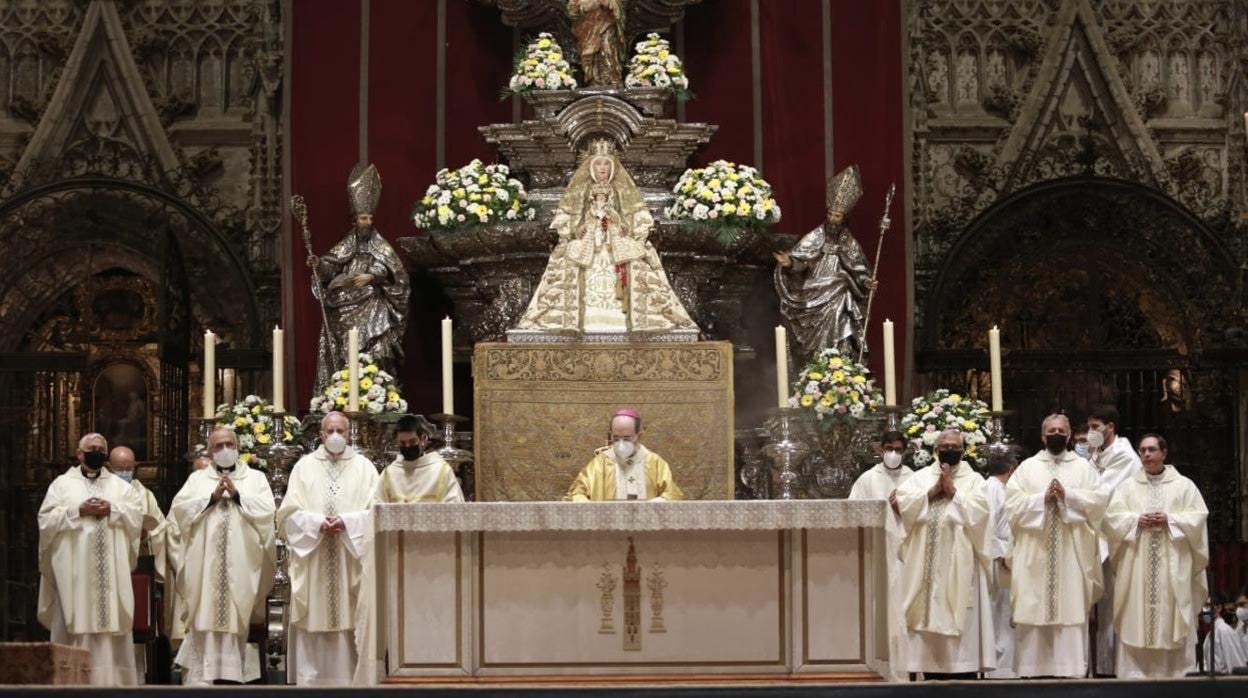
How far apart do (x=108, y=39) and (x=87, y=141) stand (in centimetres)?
104

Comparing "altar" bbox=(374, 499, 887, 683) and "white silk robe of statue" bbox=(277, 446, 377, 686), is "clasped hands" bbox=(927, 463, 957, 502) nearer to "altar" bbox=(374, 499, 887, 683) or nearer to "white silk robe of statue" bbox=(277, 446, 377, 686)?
"altar" bbox=(374, 499, 887, 683)

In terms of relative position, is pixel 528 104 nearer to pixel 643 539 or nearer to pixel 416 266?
pixel 416 266

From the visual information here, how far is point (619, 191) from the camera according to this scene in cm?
1527

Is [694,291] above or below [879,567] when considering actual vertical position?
above

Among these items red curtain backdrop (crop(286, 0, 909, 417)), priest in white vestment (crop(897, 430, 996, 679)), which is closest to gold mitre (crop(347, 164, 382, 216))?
red curtain backdrop (crop(286, 0, 909, 417))

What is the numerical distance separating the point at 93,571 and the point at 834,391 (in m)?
5.30

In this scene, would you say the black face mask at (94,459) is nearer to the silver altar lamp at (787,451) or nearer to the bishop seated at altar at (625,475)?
the bishop seated at altar at (625,475)

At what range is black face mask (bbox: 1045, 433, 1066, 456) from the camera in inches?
522

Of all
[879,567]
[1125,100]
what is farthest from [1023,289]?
[879,567]

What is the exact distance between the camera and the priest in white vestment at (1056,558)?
1319 centimetres

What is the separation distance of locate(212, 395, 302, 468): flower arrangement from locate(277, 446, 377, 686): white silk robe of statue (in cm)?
168

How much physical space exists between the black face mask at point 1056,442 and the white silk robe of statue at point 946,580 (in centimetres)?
53

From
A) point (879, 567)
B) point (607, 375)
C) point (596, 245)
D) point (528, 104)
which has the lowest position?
point (879, 567)

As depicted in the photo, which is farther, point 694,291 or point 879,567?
point 694,291
